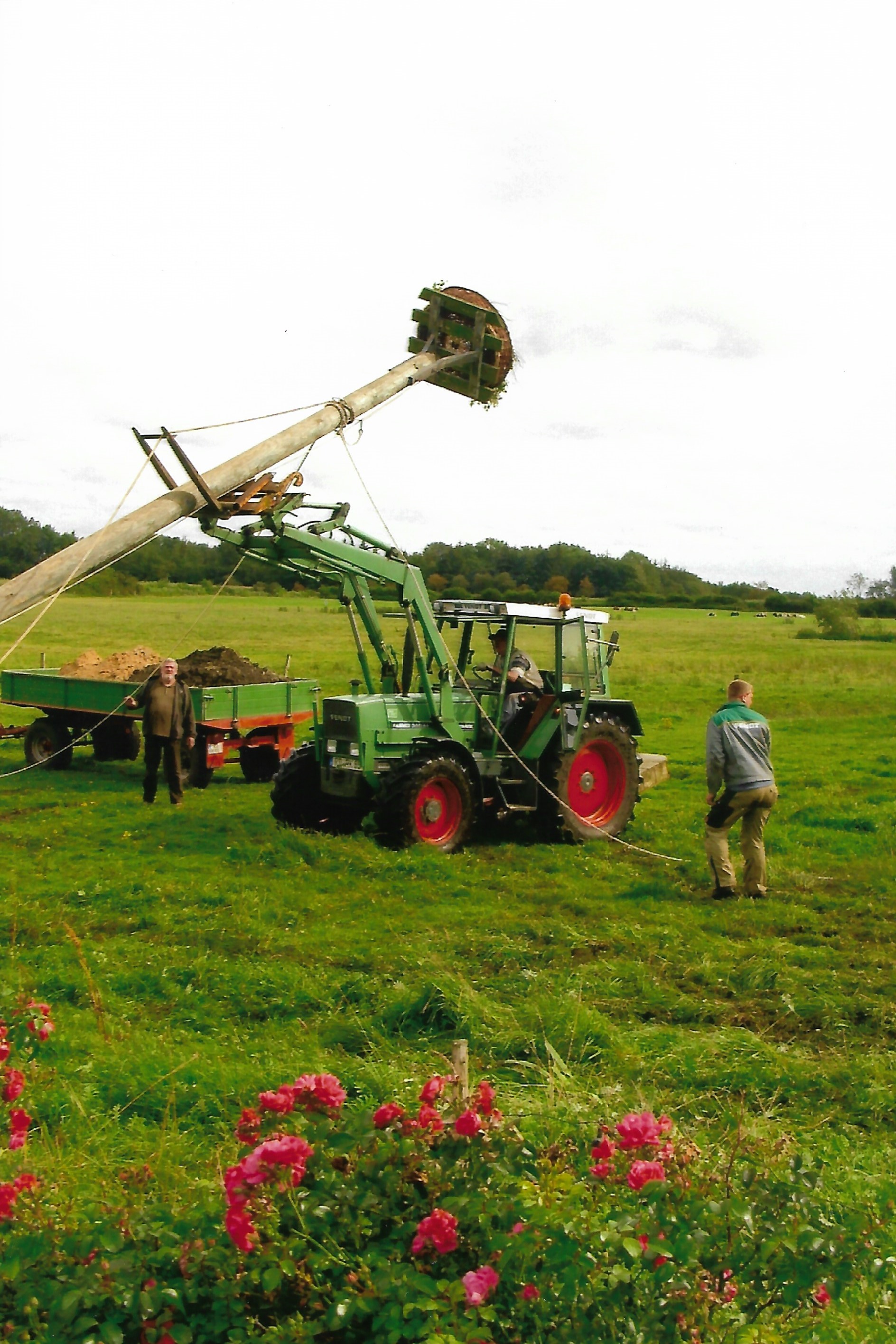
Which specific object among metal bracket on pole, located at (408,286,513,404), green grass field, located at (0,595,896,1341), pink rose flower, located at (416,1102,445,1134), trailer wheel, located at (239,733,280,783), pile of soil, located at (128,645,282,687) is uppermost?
metal bracket on pole, located at (408,286,513,404)

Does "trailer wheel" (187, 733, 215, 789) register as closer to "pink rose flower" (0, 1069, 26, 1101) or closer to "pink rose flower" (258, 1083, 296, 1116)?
"pink rose flower" (0, 1069, 26, 1101)

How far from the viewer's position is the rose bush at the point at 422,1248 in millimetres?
2479

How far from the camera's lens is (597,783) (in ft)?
37.2

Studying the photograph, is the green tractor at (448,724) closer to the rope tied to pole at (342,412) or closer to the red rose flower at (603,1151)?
the rope tied to pole at (342,412)

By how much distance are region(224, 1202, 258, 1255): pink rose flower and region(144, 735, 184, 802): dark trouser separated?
373 inches

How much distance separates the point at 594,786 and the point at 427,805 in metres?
2.29

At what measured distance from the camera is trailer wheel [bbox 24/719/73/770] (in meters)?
14.8

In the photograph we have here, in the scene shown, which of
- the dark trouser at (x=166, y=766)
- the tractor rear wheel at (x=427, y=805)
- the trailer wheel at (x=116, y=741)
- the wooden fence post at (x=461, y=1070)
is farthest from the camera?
the trailer wheel at (x=116, y=741)

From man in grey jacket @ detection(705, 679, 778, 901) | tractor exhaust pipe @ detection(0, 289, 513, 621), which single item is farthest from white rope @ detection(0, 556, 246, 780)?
man in grey jacket @ detection(705, 679, 778, 901)

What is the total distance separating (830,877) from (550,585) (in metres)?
4.97

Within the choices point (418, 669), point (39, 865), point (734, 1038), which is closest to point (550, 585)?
point (418, 669)

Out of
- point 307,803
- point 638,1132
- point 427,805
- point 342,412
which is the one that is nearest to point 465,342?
point 342,412

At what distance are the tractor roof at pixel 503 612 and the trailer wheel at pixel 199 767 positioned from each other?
12.4 ft

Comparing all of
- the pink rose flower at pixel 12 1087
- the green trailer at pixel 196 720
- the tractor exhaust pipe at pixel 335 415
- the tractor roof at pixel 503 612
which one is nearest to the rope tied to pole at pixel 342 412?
the tractor exhaust pipe at pixel 335 415
